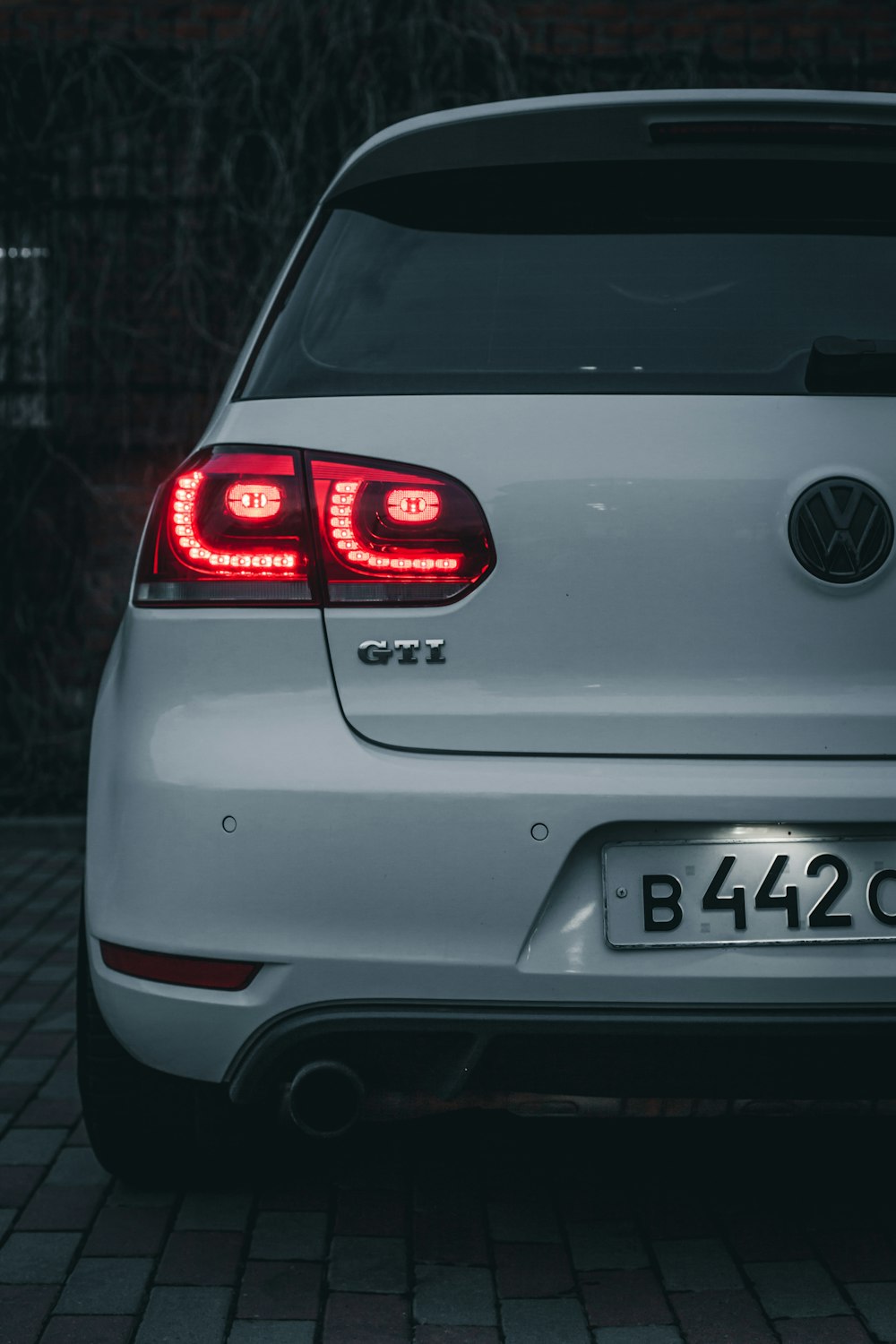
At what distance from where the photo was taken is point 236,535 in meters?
2.06

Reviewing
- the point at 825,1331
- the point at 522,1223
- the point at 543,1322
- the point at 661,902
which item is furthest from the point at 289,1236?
the point at 661,902

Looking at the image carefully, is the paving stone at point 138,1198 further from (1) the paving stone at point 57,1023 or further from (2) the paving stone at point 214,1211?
(1) the paving stone at point 57,1023

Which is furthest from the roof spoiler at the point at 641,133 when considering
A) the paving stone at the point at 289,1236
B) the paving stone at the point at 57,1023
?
the paving stone at the point at 57,1023

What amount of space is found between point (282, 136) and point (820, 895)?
573cm

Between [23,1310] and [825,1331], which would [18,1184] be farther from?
[825,1331]

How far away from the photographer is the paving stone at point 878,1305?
214cm

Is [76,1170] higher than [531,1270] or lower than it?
lower

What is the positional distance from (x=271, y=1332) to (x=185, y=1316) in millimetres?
142

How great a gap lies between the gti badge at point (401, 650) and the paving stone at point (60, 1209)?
Answer: 3.92 feet

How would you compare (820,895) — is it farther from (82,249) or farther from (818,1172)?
(82,249)

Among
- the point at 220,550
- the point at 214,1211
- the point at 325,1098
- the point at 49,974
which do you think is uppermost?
the point at 220,550

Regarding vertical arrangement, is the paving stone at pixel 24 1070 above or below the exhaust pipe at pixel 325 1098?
below

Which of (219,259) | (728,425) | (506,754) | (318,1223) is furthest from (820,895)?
(219,259)

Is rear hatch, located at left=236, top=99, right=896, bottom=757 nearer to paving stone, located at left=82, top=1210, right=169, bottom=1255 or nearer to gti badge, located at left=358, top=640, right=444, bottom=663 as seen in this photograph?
gti badge, located at left=358, top=640, right=444, bottom=663
